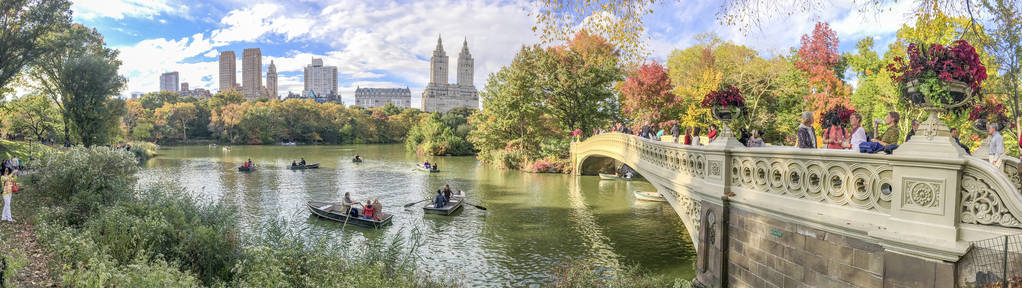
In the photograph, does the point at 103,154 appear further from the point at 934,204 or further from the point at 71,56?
the point at 71,56

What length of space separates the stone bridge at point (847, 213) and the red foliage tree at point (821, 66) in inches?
934

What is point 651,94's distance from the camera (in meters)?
31.5

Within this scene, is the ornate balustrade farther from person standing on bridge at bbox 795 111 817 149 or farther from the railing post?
person standing on bridge at bbox 795 111 817 149

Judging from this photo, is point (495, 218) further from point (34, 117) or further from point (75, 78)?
point (34, 117)

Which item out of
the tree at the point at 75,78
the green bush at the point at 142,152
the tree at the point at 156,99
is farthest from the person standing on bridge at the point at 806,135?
the tree at the point at 156,99

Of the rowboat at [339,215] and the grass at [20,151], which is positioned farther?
the grass at [20,151]

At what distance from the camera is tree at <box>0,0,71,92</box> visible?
66.7 ft

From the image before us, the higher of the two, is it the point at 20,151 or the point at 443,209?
the point at 20,151

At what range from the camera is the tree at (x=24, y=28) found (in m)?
20.3

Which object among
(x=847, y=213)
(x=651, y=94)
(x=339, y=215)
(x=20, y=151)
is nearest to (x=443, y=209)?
(x=339, y=215)

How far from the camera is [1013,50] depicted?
15.6m

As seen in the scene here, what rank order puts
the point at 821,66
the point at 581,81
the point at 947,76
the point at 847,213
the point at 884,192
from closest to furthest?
1. the point at 947,76
2. the point at 884,192
3. the point at 847,213
4. the point at 821,66
5. the point at 581,81

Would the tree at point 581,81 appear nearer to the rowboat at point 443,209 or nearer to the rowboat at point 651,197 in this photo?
the rowboat at point 651,197

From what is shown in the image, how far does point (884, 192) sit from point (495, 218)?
14.6 metres
